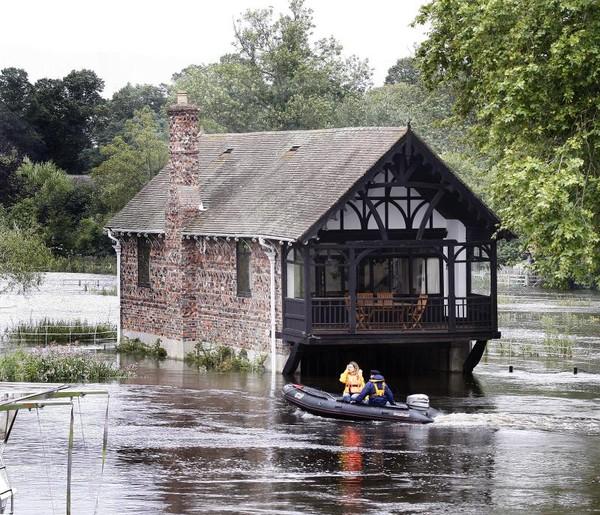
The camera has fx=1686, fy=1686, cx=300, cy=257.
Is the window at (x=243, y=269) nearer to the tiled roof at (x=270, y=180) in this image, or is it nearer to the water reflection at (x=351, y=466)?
the tiled roof at (x=270, y=180)

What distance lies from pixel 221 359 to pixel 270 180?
564 centimetres

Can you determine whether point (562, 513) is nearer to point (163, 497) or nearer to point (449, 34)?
point (163, 497)

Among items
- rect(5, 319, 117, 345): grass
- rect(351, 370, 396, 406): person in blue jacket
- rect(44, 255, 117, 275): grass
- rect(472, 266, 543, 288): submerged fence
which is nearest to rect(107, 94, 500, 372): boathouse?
rect(5, 319, 117, 345): grass

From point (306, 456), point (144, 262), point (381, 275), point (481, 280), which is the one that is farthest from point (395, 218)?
point (481, 280)

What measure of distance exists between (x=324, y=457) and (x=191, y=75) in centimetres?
7504

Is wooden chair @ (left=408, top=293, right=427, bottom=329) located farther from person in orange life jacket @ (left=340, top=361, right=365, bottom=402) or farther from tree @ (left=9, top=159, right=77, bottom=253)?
tree @ (left=9, top=159, right=77, bottom=253)

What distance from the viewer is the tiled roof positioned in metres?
46.2

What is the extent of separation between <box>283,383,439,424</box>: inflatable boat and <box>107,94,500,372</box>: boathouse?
4.81 metres

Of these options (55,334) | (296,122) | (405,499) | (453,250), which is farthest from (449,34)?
(296,122)

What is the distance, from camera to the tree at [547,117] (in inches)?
1591

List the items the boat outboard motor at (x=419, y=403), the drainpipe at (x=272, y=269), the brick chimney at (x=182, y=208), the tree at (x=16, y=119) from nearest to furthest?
the boat outboard motor at (x=419, y=403) < the drainpipe at (x=272, y=269) < the brick chimney at (x=182, y=208) < the tree at (x=16, y=119)

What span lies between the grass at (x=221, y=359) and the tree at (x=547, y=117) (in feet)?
28.5

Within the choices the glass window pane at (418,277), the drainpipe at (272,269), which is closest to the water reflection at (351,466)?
the drainpipe at (272,269)

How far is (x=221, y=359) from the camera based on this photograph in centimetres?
4950
